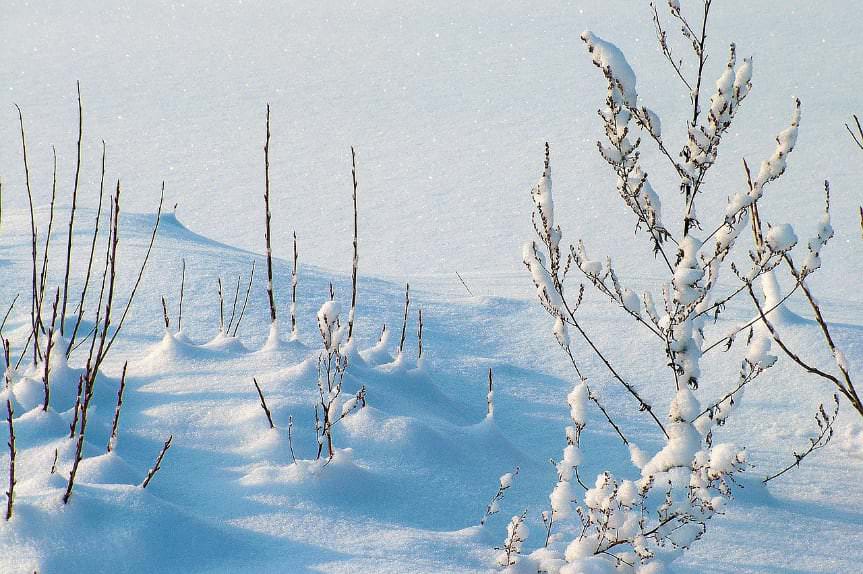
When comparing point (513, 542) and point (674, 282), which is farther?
point (513, 542)

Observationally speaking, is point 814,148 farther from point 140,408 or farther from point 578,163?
point 140,408

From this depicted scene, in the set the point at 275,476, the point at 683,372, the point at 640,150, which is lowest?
the point at 275,476

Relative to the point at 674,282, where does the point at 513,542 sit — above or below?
below

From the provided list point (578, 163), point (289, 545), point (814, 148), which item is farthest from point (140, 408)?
point (814, 148)

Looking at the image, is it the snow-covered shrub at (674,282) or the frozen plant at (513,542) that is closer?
the snow-covered shrub at (674,282)

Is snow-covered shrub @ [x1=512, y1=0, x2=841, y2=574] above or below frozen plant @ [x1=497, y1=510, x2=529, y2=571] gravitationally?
above

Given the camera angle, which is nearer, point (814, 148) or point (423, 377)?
point (423, 377)

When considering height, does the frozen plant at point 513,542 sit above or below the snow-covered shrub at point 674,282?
below

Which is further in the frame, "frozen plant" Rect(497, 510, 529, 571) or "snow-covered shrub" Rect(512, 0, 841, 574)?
"frozen plant" Rect(497, 510, 529, 571)

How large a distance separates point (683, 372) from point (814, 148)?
60.2ft

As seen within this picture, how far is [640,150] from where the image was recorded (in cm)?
184

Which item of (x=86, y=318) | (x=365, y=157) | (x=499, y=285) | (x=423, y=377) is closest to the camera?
(x=423, y=377)

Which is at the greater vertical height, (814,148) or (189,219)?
(814,148)

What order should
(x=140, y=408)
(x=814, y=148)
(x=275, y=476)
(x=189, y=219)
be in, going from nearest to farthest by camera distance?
1. (x=275, y=476)
2. (x=140, y=408)
3. (x=189, y=219)
4. (x=814, y=148)
